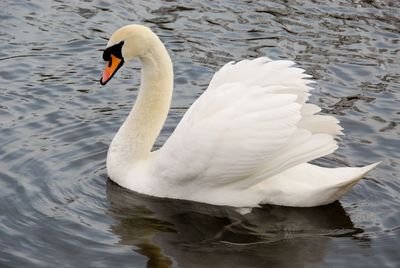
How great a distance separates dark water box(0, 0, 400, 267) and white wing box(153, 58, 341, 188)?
446 millimetres

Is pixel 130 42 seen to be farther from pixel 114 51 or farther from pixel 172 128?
pixel 172 128

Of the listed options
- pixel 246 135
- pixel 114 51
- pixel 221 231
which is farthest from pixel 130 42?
pixel 221 231

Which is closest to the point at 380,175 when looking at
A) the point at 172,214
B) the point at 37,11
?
the point at 172,214

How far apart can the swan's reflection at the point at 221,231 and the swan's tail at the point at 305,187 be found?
0.14 m

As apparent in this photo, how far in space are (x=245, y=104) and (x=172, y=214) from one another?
113 centimetres

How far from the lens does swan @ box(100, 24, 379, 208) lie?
801 cm

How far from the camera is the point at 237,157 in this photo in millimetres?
8031

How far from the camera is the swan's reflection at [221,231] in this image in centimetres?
763

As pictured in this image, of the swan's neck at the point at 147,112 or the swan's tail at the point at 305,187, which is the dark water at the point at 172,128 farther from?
the swan's neck at the point at 147,112

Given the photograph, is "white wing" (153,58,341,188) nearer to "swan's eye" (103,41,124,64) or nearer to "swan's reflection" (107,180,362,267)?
"swan's reflection" (107,180,362,267)

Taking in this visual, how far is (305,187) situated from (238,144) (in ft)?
2.35

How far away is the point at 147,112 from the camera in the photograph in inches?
354

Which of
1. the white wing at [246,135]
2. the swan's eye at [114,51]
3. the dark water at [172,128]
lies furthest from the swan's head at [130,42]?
the dark water at [172,128]

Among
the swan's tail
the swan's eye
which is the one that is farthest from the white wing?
the swan's eye
